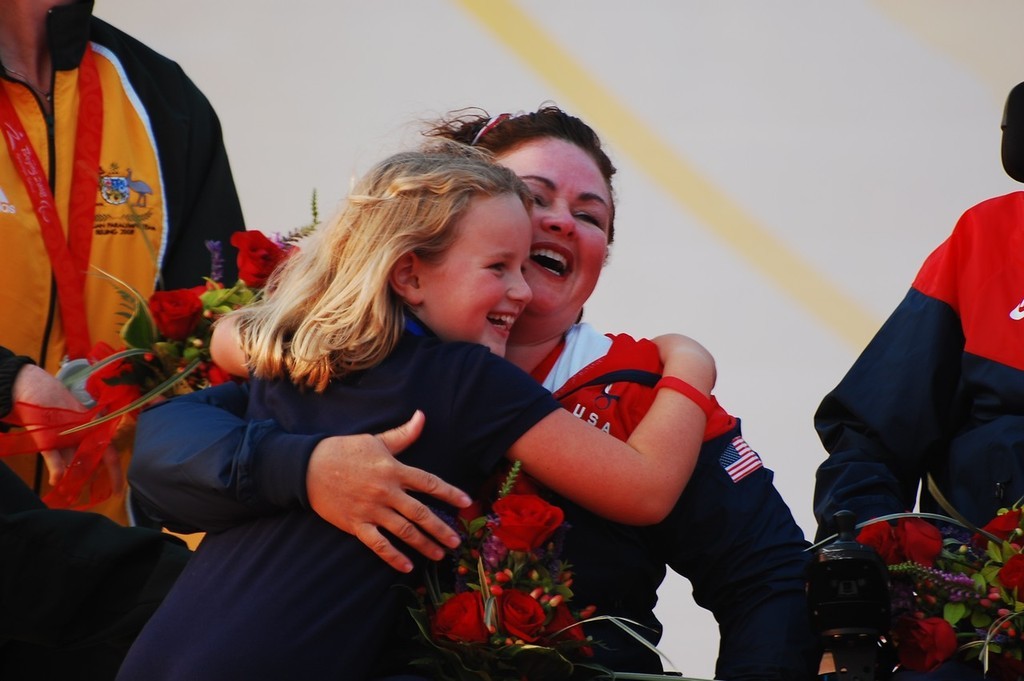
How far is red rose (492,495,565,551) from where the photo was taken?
1914 millimetres

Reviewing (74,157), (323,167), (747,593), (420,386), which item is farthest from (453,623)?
(323,167)

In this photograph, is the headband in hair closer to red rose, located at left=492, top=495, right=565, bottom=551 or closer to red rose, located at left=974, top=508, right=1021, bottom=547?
red rose, located at left=492, top=495, right=565, bottom=551

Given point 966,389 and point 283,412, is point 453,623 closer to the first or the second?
point 283,412

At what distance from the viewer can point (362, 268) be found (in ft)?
6.97

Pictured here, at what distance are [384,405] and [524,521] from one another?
0.26m

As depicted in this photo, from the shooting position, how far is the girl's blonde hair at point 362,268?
204 cm

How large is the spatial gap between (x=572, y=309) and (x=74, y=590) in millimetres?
921

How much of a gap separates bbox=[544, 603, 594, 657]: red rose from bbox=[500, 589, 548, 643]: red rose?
0.07 feet

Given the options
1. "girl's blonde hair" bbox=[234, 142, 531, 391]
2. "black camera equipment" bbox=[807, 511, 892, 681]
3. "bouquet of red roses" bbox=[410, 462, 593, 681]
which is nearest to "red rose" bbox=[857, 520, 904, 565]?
"black camera equipment" bbox=[807, 511, 892, 681]

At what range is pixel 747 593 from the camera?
2.23m

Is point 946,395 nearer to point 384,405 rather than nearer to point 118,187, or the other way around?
point 384,405

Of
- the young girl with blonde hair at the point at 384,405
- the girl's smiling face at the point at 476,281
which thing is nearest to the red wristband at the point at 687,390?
the young girl with blonde hair at the point at 384,405

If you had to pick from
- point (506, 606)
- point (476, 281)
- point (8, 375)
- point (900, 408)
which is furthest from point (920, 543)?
point (8, 375)

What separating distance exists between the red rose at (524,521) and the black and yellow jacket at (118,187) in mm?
1169
